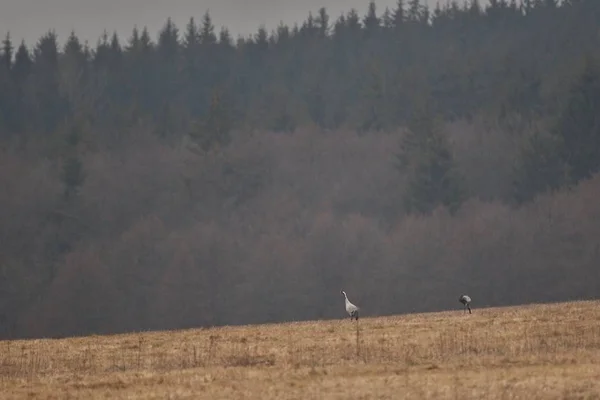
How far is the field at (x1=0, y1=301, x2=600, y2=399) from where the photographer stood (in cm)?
2534

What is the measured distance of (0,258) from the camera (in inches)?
4953

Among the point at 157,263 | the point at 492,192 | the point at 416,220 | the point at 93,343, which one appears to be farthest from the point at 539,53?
the point at 93,343

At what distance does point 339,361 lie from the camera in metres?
30.3

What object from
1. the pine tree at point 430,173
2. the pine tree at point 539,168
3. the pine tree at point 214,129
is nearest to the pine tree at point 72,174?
the pine tree at point 214,129

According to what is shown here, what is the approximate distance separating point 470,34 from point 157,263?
300ft

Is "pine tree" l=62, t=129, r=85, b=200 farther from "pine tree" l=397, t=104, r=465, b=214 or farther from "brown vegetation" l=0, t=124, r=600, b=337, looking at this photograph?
"pine tree" l=397, t=104, r=465, b=214

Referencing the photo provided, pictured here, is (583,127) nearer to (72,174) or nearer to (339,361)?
(72,174)

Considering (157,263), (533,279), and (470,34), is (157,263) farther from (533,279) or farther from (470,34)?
(470,34)

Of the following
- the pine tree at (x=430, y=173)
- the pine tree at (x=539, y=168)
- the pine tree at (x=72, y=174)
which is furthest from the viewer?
the pine tree at (x=72, y=174)

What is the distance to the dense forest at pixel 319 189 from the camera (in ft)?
364

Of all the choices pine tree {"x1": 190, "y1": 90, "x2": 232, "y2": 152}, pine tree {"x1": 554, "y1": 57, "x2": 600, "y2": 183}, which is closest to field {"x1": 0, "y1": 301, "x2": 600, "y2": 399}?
pine tree {"x1": 554, "y1": 57, "x2": 600, "y2": 183}

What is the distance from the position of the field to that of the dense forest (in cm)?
6530

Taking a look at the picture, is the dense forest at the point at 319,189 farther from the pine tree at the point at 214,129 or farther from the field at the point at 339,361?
the field at the point at 339,361

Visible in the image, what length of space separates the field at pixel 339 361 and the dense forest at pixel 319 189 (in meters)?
65.3
